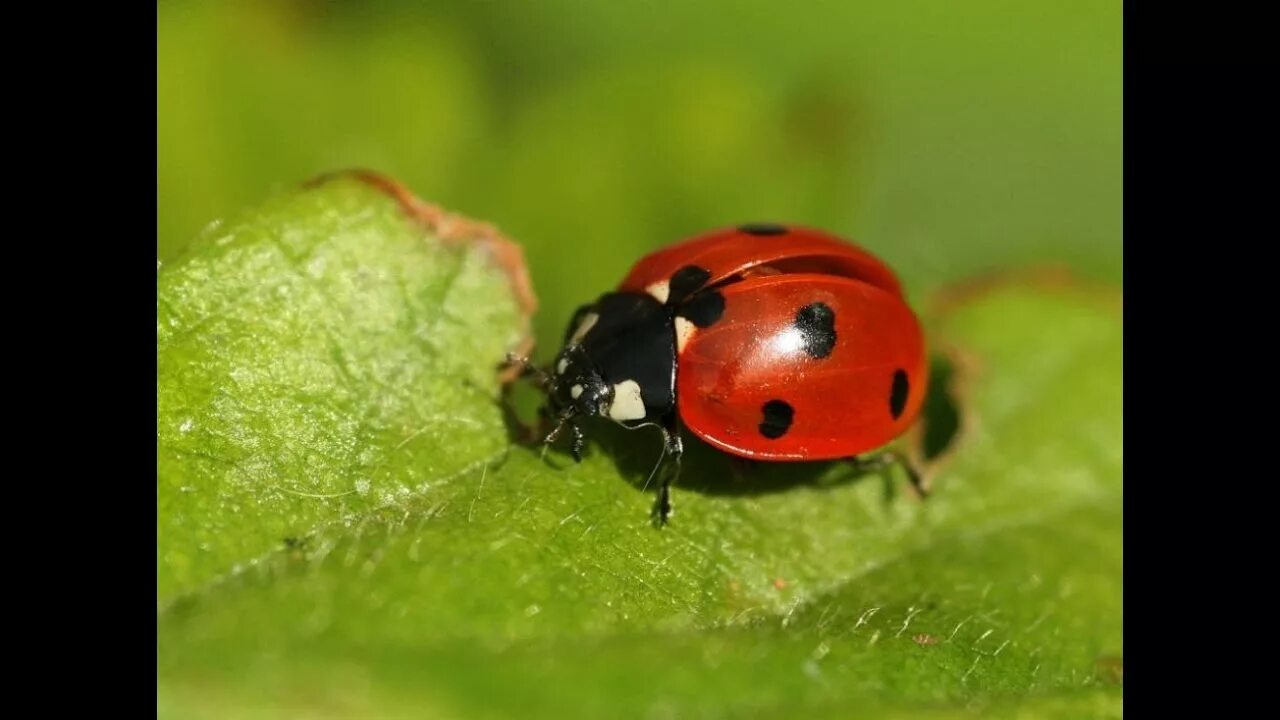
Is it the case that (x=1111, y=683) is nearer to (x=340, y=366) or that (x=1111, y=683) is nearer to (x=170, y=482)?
(x=340, y=366)

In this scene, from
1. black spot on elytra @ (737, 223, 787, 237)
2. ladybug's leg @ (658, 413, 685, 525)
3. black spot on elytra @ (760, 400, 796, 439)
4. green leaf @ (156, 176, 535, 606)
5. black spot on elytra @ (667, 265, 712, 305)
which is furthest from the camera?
black spot on elytra @ (737, 223, 787, 237)

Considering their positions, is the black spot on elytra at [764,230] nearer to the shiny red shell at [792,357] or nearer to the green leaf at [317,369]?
the shiny red shell at [792,357]

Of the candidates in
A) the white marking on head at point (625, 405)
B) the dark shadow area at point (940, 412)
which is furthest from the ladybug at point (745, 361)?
the dark shadow area at point (940, 412)

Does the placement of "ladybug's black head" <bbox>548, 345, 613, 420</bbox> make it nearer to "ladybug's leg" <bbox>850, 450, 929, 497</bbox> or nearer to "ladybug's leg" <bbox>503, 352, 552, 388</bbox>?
"ladybug's leg" <bbox>503, 352, 552, 388</bbox>

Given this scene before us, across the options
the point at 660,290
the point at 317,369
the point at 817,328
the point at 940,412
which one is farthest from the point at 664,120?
the point at 317,369

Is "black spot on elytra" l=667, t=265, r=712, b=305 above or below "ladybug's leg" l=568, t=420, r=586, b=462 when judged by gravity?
above

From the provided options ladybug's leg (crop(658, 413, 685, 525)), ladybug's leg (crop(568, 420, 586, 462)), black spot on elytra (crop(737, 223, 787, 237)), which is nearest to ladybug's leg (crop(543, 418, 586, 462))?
ladybug's leg (crop(568, 420, 586, 462))
